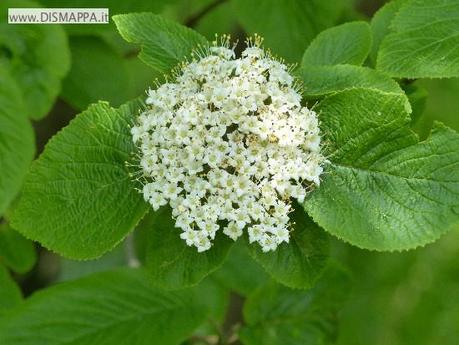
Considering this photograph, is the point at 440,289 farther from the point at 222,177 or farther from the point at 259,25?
the point at 222,177

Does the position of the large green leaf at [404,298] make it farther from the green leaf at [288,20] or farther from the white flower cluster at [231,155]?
the white flower cluster at [231,155]

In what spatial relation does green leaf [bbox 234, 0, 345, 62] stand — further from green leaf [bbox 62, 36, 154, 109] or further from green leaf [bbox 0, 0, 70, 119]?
green leaf [bbox 0, 0, 70, 119]

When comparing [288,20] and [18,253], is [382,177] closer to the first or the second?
[288,20]

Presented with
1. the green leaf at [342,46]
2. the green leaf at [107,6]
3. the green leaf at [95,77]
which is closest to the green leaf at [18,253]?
the green leaf at [95,77]

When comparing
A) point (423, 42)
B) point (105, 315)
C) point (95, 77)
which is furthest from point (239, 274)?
point (423, 42)

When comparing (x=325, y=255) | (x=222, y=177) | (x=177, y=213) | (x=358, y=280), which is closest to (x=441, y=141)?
(x=325, y=255)
